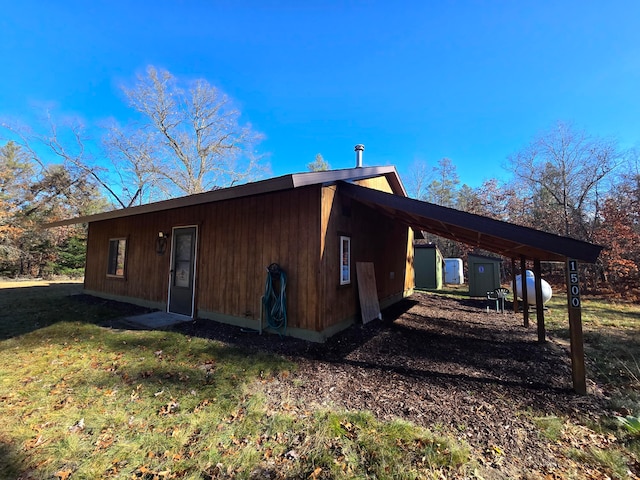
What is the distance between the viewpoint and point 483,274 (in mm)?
10852

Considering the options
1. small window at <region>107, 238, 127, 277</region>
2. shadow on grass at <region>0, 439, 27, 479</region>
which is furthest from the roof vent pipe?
shadow on grass at <region>0, 439, 27, 479</region>

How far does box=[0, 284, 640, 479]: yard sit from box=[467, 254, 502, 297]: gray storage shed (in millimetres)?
5735

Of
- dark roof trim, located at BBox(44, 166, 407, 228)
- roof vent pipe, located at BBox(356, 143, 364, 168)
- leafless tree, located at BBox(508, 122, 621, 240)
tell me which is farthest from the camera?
leafless tree, located at BBox(508, 122, 621, 240)

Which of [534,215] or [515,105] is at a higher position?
[515,105]

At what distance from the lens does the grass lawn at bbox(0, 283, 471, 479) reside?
191 centimetres

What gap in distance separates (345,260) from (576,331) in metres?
3.53

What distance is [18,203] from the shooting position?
17250 millimetres

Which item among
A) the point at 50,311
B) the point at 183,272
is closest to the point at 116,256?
the point at 50,311

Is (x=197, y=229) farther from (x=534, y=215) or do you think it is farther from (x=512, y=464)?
(x=534, y=215)

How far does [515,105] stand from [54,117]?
2515 centimetres

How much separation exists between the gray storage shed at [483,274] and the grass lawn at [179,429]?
979 centimetres

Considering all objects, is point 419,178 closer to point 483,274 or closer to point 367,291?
point 483,274

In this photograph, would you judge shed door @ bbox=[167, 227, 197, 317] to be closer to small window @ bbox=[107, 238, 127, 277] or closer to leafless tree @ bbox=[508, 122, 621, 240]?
small window @ bbox=[107, 238, 127, 277]

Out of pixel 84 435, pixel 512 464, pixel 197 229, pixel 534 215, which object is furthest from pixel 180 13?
pixel 534 215
